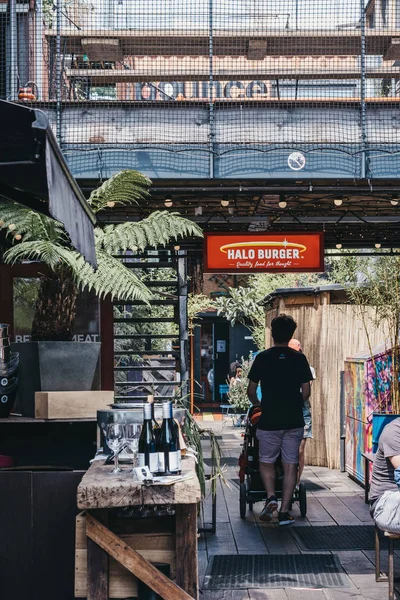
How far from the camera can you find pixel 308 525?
8.05 m

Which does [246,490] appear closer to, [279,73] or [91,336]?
[91,336]

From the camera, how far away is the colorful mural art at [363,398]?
30.3 ft

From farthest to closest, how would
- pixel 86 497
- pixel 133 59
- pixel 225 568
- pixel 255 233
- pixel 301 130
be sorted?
1. pixel 133 59
2. pixel 255 233
3. pixel 301 130
4. pixel 225 568
5. pixel 86 497

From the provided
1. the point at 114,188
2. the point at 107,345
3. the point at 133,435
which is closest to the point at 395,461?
the point at 133,435

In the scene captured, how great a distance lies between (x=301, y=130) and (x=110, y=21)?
3.17 metres

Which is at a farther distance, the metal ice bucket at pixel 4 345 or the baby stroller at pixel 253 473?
the baby stroller at pixel 253 473

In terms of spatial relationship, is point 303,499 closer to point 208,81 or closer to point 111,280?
point 111,280

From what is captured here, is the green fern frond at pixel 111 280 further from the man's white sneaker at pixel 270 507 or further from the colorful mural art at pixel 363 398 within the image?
the colorful mural art at pixel 363 398

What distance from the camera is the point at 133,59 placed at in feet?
41.1

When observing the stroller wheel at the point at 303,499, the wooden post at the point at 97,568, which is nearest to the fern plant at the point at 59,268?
the wooden post at the point at 97,568

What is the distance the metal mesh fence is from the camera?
31.7 ft

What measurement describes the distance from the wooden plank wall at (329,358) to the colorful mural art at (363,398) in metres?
0.72

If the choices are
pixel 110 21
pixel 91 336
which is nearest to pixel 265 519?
pixel 91 336

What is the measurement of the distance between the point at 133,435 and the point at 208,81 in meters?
7.55
